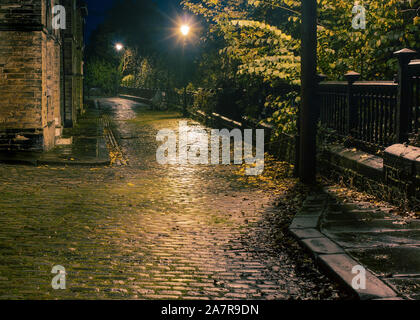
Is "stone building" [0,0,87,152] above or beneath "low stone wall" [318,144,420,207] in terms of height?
above

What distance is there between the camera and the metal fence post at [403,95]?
805cm

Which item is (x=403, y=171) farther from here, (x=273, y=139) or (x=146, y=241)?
(x=273, y=139)

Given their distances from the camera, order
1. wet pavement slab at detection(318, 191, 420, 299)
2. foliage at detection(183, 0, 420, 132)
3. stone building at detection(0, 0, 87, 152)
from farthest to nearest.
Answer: stone building at detection(0, 0, 87, 152) < foliage at detection(183, 0, 420, 132) < wet pavement slab at detection(318, 191, 420, 299)

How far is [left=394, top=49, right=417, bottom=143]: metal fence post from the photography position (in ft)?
26.4

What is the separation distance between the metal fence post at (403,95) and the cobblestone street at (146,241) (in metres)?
2.17

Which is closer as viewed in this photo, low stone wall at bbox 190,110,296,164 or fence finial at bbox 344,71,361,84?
fence finial at bbox 344,71,361,84

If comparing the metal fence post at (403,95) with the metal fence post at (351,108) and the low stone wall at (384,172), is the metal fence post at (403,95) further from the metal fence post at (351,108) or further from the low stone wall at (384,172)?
the metal fence post at (351,108)

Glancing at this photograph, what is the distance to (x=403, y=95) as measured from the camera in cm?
811

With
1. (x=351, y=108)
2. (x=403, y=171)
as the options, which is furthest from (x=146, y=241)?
(x=351, y=108)

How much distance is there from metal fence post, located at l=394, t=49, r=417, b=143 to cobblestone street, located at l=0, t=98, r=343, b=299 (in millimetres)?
2173

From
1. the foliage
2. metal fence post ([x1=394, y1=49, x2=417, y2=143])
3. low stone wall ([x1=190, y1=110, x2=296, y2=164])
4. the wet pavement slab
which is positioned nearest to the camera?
the wet pavement slab

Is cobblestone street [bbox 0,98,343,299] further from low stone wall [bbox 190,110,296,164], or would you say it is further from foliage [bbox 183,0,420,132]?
foliage [bbox 183,0,420,132]

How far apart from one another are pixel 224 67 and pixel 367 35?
11727 mm

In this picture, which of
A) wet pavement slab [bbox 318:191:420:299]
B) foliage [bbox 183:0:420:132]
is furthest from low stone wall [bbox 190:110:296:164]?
wet pavement slab [bbox 318:191:420:299]
